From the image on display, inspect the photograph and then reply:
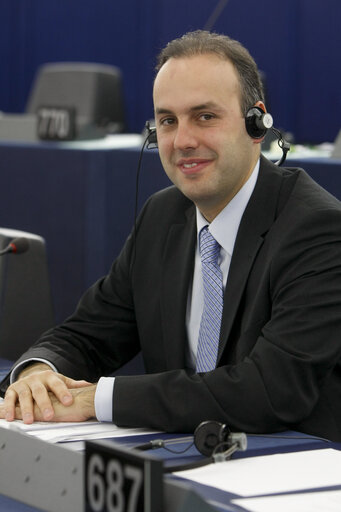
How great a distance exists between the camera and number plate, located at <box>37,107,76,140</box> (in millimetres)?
3773

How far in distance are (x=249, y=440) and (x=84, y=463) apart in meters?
0.51

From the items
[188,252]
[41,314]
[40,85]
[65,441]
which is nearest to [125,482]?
[65,441]

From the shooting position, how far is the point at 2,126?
4.00 metres

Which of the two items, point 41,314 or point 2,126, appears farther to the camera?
point 2,126

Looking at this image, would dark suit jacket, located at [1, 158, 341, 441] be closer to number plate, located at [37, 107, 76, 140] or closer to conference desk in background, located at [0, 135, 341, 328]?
conference desk in background, located at [0, 135, 341, 328]

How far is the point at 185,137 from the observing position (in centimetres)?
197

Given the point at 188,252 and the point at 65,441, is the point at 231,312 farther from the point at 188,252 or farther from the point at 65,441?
the point at 65,441

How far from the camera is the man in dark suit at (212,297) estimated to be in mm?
1736

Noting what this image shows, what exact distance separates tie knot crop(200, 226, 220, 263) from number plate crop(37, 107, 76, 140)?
1813 millimetres

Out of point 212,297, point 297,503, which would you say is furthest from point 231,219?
point 297,503

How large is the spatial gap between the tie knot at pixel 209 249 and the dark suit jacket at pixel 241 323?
0.19 feet

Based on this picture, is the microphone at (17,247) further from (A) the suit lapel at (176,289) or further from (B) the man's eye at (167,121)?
(B) the man's eye at (167,121)

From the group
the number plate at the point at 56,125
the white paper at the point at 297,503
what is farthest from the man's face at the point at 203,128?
the number plate at the point at 56,125

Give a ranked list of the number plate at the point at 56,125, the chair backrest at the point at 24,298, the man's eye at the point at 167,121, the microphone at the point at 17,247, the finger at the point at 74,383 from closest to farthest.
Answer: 1. the finger at the point at 74,383
2. the man's eye at the point at 167,121
3. the microphone at the point at 17,247
4. the chair backrest at the point at 24,298
5. the number plate at the point at 56,125
